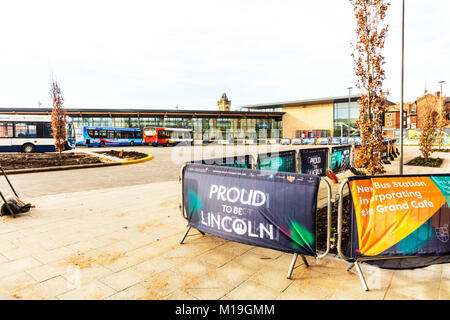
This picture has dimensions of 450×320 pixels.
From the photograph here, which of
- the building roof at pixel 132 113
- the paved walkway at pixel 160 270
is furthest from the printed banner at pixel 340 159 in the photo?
the building roof at pixel 132 113

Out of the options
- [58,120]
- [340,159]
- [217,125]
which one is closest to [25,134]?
[58,120]

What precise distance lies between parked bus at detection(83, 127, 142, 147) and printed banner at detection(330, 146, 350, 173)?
36.4 metres

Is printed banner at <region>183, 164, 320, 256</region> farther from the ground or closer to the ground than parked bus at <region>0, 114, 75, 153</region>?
closer to the ground

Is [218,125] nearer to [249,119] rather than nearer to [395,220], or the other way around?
[249,119]

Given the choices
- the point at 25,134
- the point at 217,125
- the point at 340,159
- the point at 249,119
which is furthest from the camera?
the point at 249,119

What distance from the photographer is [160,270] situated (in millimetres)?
3863

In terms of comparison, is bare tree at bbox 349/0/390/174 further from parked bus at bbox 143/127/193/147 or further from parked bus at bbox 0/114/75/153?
parked bus at bbox 143/127/193/147

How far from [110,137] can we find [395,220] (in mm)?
42431

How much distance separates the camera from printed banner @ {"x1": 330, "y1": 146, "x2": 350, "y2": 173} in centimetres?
1155

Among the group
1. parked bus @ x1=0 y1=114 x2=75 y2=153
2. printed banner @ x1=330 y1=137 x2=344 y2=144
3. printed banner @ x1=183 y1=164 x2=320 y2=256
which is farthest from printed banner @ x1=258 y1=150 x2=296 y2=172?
printed banner @ x1=330 y1=137 x2=344 y2=144

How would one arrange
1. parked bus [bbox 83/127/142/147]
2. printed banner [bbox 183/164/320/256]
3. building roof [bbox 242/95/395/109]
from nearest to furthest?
printed banner [bbox 183/164/320/256]
parked bus [bbox 83/127/142/147]
building roof [bbox 242/95/395/109]

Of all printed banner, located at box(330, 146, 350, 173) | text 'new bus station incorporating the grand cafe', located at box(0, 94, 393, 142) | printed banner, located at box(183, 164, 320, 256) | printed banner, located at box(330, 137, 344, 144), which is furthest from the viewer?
text 'new bus station incorporating the grand cafe', located at box(0, 94, 393, 142)

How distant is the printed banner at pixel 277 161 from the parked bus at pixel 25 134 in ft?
75.2

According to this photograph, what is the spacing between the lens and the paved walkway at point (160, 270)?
3293 mm
